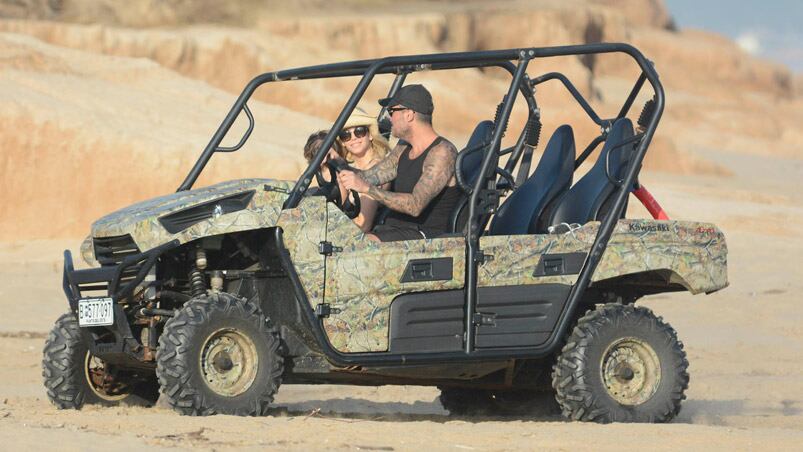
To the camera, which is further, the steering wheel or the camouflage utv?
the steering wheel

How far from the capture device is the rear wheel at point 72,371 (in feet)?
30.8

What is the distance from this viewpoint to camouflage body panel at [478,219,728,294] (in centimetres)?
912

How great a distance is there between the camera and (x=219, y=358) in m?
8.63

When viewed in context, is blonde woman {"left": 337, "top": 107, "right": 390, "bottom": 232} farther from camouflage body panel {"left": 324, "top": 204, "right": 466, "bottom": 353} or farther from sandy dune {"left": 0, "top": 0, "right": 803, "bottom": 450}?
sandy dune {"left": 0, "top": 0, "right": 803, "bottom": 450}

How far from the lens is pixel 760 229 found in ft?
89.6

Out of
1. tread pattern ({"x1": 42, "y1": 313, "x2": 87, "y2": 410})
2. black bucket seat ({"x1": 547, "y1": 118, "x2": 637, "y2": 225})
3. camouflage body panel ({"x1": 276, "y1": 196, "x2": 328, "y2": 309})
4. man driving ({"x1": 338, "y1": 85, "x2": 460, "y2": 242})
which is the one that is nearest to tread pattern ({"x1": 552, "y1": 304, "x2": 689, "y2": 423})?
black bucket seat ({"x1": 547, "y1": 118, "x2": 637, "y2": 225})

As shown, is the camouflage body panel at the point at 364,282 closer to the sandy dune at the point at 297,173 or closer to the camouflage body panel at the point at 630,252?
the camouflage body panel at the point at 630,252

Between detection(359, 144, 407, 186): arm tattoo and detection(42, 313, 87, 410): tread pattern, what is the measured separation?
5.66 ft

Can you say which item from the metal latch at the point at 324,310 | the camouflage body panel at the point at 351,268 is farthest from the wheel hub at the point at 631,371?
the metal latch at the point at 324,310

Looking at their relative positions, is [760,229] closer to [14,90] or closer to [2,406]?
[14,90]

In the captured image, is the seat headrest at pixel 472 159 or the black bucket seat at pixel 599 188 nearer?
the seat headrest at pixel 472 159

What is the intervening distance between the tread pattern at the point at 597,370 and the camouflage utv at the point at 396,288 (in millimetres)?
10

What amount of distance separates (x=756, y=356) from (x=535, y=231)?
18.2 ft

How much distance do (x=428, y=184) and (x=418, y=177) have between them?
154 mm
